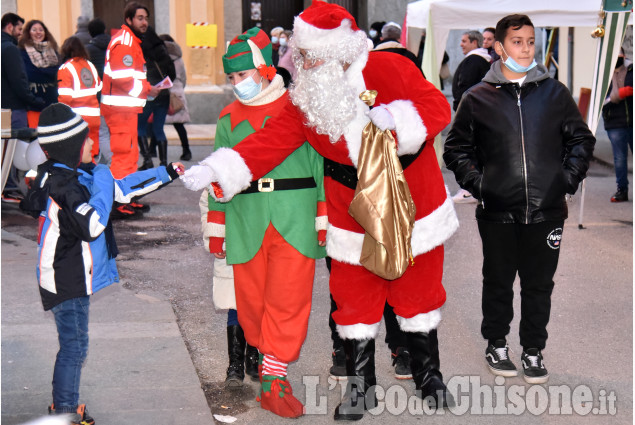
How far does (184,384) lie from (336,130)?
1.70 meters

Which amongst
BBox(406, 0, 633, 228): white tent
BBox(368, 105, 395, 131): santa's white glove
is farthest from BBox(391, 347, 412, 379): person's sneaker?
BBox(406, 0, 633, 228): white tent

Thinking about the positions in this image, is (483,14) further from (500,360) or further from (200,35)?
(200,35)

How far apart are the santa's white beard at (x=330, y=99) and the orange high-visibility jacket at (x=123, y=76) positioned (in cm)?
547

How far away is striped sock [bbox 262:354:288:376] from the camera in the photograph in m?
4.70

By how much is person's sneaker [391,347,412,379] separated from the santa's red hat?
1831 mm

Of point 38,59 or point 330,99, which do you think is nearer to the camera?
point 330,99

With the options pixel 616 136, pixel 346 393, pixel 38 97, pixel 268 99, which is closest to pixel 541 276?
pixel 346 393

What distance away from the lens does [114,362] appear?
5449mm

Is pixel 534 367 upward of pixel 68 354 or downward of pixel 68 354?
downward

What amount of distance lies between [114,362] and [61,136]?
5.47ft

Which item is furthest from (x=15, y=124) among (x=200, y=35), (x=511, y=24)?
(x=200, y=35)

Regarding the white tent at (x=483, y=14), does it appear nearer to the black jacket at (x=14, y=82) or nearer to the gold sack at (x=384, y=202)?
the black jacket at (x=14, y=82)

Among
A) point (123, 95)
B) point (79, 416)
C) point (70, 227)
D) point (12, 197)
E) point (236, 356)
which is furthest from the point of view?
point (12, 197)

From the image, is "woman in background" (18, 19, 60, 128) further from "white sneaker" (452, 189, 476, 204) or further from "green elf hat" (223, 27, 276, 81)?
"green elf hat" (223, 27, 276, 81)
